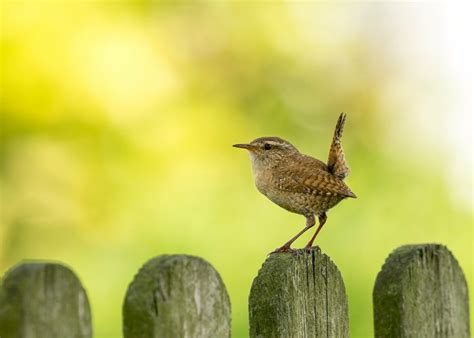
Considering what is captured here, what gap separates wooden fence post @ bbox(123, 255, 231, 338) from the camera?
259 centimetres

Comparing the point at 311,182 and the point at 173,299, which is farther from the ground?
the point at 311,182

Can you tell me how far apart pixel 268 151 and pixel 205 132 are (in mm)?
3753

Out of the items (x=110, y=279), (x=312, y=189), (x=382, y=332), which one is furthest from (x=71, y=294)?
(x=110, y=279)

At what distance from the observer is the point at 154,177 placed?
28.4 feet

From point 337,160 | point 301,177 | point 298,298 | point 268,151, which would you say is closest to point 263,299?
point 298,298

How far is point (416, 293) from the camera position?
3.35 m

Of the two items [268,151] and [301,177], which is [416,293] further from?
[268,151]

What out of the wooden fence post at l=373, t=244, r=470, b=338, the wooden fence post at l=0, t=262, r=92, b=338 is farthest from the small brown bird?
the wooden fence post at l=0, t=262, r=92, b=338

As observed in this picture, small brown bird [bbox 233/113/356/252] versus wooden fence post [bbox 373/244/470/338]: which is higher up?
small brown bird [bbox 233/113/356/252]

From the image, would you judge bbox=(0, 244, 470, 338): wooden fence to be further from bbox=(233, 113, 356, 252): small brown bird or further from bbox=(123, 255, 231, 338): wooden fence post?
bbox=(233, 113, 356, 252): small brown bird

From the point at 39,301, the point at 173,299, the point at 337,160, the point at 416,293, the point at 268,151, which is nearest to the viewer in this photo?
the point at 39,301

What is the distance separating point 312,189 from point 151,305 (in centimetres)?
228

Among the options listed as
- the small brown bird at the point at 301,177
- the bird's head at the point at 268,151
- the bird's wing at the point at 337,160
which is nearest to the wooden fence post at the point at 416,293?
the small brown bird at the point at 301,177

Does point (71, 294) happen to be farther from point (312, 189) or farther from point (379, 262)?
point (379, 262)
